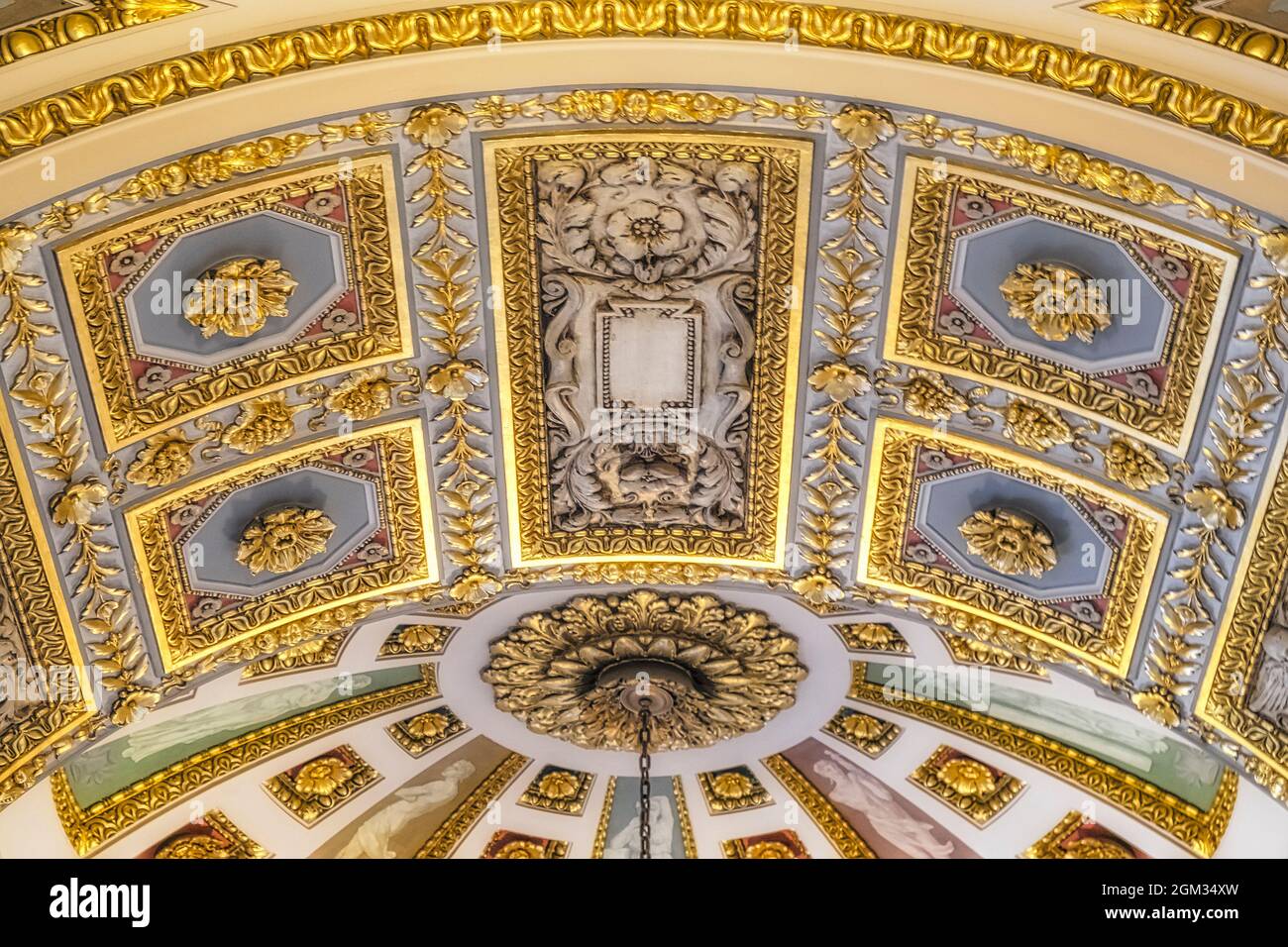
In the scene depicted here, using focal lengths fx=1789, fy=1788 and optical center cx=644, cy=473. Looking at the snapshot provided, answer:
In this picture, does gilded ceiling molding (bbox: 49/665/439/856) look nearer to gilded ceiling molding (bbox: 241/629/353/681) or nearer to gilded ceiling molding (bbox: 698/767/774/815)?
gilded ceiling molding (bbox: 241/629/353/681)

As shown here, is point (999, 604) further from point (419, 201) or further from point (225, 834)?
point (225, 834)

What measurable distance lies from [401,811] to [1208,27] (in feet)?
27.2

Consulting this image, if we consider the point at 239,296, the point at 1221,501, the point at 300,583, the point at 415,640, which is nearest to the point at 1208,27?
the point at 1221,501

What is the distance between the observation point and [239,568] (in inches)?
367

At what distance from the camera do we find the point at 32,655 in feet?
28.5

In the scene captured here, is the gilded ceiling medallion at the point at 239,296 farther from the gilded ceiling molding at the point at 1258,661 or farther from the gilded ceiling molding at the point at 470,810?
the gilded ceiling molding at the point at 470,810

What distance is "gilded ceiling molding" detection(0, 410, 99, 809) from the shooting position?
827 cm

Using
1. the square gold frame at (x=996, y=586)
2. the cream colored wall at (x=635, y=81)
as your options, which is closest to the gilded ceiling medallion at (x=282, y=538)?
the cream colored wall at (x=635, y=81)

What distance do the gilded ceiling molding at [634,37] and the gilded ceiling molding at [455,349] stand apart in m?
0.49

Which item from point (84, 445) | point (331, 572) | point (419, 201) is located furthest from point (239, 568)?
point (419, 201)

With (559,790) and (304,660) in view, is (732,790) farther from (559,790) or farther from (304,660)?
(304,660)

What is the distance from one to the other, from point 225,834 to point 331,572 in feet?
10.6

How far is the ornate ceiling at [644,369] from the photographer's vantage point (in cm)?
704

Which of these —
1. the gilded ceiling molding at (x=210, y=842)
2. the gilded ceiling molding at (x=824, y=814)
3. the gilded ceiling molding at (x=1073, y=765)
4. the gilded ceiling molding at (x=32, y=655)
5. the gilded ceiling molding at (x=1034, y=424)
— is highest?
the gilded ceiling molding at (x=1034, y=424)
